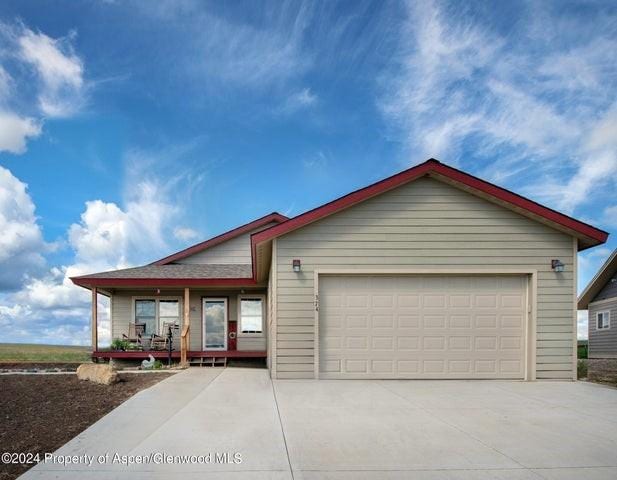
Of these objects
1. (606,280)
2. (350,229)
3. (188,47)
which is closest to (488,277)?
(350,229)

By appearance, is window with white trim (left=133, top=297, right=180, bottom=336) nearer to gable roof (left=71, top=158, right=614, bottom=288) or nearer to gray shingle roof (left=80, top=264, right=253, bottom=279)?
gray shingle roof (left=80, top=264, right=253, bottom=279)

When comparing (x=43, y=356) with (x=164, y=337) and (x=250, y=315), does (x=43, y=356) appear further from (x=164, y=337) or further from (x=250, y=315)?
(x=250, y=315)

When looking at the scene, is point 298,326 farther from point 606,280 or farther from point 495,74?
point 606,280

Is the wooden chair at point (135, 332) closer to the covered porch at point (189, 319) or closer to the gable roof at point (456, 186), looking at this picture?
the covered porch at point (189, 319)

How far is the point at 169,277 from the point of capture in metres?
14.6

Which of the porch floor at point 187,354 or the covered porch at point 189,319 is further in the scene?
the covered porch at point 189,319

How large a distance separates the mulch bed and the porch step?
150 inches

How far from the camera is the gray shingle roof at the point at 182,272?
14.9m

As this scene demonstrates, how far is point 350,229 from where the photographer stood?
1023 centimetres

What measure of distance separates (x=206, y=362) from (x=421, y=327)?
7657 mm

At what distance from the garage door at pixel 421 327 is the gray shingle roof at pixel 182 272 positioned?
529 centimetres

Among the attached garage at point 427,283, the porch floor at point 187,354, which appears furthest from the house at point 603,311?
the porch floor at point 187,354

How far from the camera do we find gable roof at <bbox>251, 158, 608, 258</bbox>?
10.0 metres

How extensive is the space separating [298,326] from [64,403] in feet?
14.5
